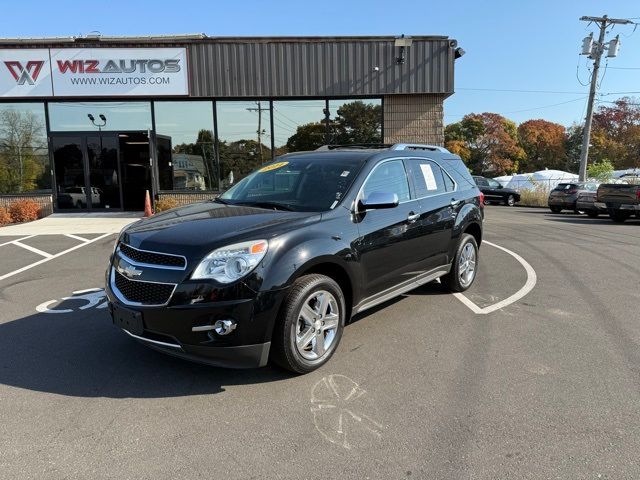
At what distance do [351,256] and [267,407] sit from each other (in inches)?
54.9

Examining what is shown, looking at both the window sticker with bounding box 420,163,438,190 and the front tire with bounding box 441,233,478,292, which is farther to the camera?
the front tire with bounding box 441,233,478,292

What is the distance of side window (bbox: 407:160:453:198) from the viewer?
17.0 ft

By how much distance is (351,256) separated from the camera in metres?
4.03

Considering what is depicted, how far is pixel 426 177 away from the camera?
5395mm

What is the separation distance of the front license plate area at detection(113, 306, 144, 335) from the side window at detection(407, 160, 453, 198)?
3.04 metres

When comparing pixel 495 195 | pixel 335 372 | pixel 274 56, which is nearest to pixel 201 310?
pixel 335 372

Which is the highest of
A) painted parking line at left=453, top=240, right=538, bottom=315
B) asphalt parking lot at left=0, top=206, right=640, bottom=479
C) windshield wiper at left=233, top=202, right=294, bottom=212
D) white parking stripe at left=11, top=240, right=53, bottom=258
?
windshield wiper at left=233, top=202, right=294, bottom=212

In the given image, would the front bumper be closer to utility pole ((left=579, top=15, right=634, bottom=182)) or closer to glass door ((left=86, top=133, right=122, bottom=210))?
glass door ((left=86, top=133, right=122, bottom=210))

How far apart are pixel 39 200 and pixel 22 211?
1323 mm

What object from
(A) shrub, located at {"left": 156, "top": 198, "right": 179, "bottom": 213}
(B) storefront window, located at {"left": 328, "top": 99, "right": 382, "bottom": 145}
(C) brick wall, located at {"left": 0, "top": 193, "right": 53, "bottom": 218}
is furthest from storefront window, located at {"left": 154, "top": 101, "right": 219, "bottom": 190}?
(B) storefront window, located at {"left": 328, "top": 99, "right": 382, "bottom": 145}

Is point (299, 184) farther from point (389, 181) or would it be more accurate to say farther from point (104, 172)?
point (104, 172)

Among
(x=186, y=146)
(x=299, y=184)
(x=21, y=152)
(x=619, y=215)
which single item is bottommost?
(x=619, y=215)

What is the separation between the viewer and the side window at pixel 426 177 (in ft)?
17.0

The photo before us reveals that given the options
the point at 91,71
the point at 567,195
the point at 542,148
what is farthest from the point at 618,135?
the point at 91,71
